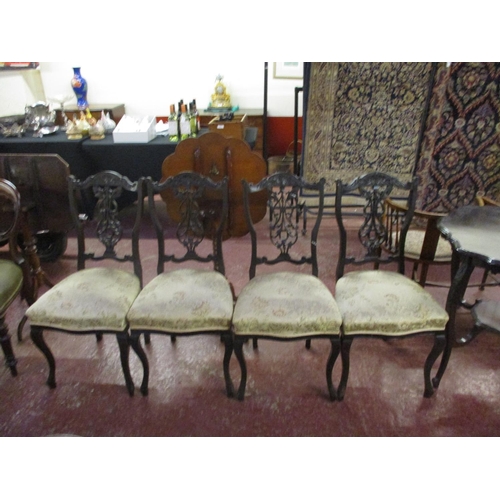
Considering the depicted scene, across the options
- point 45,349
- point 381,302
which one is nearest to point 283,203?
point 381,302

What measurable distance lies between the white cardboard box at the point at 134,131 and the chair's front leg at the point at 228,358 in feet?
6.82

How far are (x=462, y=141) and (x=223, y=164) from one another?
181 centimetres

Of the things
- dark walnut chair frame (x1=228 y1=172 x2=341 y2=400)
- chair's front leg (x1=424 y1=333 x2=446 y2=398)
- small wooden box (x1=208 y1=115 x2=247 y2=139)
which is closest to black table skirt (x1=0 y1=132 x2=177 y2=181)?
small wooden box (x1=208 y1=115 x2=247 y2=139)

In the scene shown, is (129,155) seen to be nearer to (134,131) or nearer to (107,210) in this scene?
(134,131)

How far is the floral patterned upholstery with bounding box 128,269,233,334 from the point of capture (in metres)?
1.58

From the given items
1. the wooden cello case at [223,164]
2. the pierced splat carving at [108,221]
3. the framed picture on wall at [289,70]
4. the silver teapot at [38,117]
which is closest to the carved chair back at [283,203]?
the pierced splat carving at [108,221]

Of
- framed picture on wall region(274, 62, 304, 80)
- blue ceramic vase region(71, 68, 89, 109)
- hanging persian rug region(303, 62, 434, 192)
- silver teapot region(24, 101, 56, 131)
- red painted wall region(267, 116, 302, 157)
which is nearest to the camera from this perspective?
hanging persian rug region(303, 62, 434, 192)

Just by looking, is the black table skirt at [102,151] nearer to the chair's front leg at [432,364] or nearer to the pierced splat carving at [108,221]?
the pierced splat carving at [108,221]

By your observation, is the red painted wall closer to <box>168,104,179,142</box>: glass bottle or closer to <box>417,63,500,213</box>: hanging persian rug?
<box>168,104,179,142</box>: glass bottle

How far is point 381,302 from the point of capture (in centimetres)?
161

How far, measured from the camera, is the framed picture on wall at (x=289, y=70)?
4488 mm

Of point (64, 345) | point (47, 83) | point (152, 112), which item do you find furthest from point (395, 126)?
point (47, 83)

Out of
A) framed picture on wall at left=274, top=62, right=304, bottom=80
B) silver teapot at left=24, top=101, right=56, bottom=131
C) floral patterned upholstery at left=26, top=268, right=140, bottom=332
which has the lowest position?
floral patterned upholstery at left=26, top=268, right=140, bottom=332

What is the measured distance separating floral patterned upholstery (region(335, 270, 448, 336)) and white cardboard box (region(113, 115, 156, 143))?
85.1 inches
